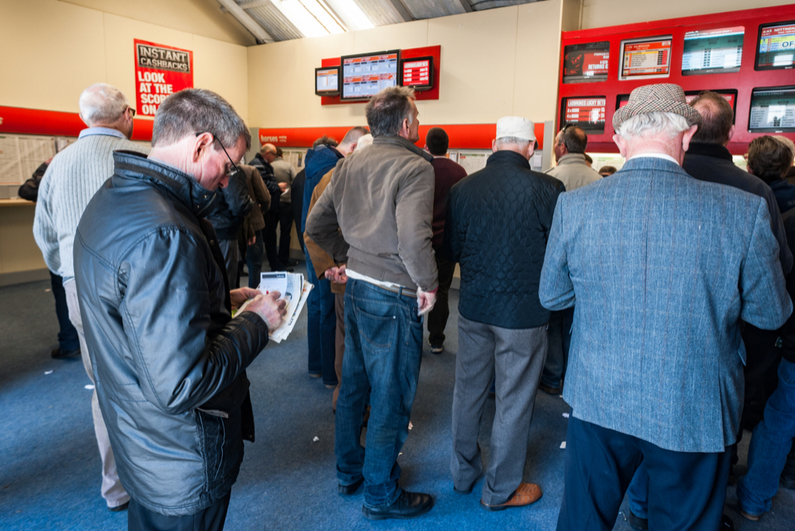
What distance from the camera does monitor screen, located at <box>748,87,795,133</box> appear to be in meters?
4.21

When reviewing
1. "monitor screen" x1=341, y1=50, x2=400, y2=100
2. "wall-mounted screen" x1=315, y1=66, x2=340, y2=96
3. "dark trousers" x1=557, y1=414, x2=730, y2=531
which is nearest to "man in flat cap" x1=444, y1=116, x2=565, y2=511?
"dark trousers" x1=557, y1=414, x2=730, y2=531

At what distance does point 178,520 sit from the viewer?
1.28m

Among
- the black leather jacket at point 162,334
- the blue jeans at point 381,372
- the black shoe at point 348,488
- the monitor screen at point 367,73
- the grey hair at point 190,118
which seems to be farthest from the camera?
the monitor screen at point 367,73

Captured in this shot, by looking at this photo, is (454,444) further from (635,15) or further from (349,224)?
(635,15)

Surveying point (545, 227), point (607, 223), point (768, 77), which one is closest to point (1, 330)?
point (545, 227)

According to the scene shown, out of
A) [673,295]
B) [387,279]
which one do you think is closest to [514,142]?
[387,279]

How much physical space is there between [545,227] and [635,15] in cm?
404

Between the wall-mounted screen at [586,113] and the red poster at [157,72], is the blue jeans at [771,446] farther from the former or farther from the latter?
the red poster at [157,72]

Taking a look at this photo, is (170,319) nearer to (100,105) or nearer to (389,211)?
(389,211)

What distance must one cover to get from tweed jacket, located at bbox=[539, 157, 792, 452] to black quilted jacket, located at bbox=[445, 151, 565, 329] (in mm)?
611

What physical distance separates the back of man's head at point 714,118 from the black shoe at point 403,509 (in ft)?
6.34

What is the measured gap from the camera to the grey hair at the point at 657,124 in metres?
1.37

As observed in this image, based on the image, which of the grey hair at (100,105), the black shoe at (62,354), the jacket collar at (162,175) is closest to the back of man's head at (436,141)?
the grey hair at (100,105)

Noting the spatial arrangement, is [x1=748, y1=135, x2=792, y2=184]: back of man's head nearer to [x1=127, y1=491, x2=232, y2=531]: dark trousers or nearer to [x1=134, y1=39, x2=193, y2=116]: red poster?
[x1=127, y1=491, x2=232, y2=531]: dark trousers
